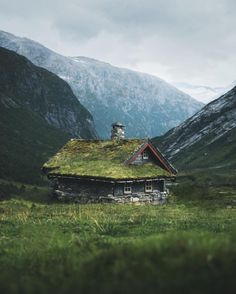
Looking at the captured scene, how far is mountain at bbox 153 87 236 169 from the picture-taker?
473ft

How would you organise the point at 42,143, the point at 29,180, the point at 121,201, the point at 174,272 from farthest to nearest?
the point at 42,143
the point at 29,180
the point at 121,201
the point at 174,272

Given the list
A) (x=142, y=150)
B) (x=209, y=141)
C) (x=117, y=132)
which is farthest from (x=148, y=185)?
(x=209, y=141)

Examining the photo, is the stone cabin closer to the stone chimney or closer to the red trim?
the red trim

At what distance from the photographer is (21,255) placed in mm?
12227

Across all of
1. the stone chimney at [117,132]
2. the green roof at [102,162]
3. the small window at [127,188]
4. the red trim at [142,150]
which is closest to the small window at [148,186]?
the green roof at [102,162]

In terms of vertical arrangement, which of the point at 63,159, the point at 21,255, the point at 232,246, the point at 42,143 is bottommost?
the point at 21,255

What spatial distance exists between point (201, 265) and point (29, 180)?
91.3 m

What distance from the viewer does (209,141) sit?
167m

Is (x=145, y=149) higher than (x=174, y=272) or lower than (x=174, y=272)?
higher

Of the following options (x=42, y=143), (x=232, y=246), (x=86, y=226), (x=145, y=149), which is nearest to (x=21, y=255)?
(x=232, y=246)

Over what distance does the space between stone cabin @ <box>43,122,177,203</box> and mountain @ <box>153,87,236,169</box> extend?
76.0m

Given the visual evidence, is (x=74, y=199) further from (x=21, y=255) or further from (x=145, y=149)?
(x=21, y=255)

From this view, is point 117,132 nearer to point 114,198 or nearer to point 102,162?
point 102,162

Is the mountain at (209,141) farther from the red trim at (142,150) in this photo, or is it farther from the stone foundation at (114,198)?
the stone foundation at (114,198)
